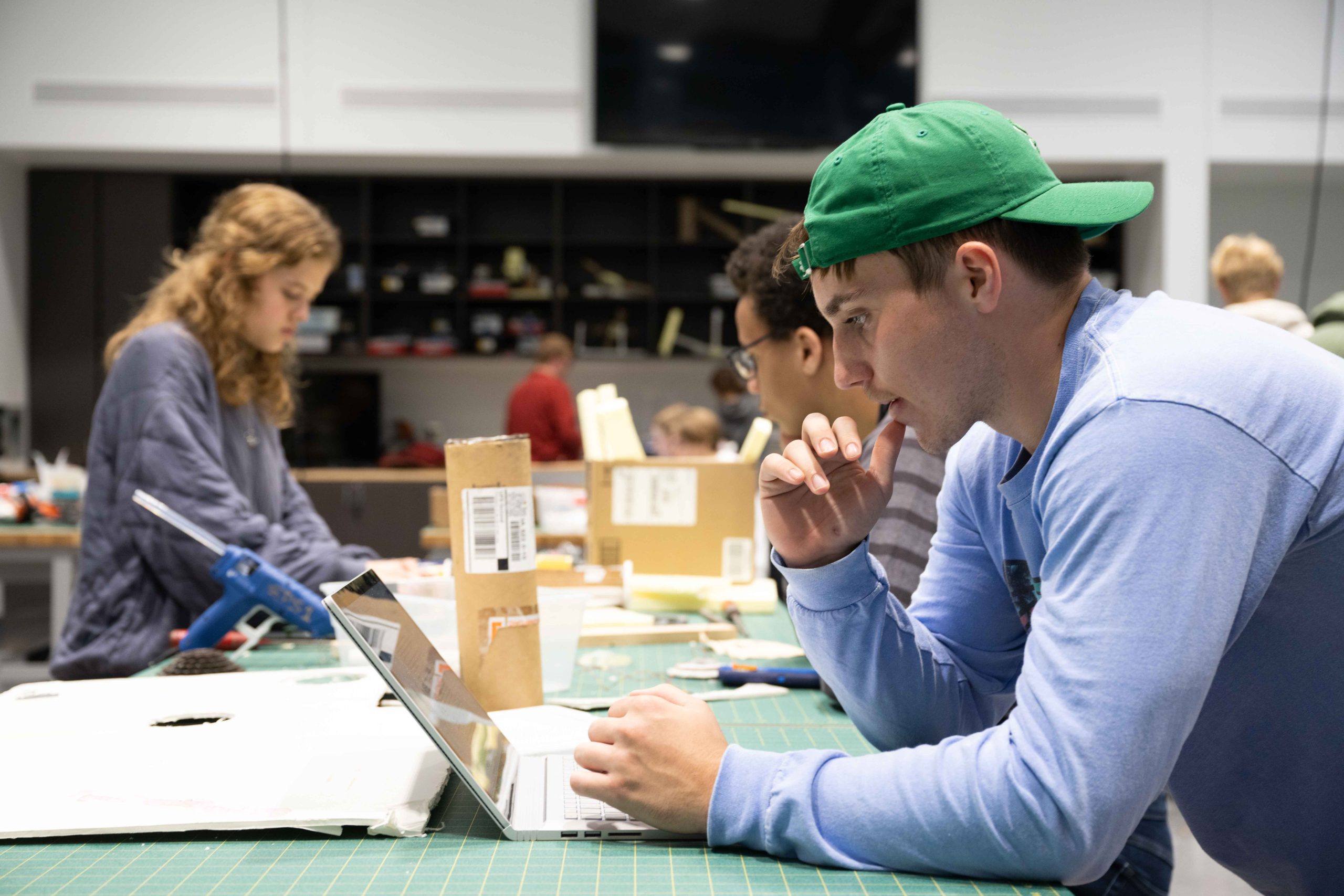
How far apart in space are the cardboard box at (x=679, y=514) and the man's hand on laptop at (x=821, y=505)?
1.20 metres

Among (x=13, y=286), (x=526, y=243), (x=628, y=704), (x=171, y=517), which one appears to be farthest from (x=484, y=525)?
(x=13, y=286)

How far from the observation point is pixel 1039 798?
691mm

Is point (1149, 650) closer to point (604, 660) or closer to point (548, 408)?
point (604, 660)

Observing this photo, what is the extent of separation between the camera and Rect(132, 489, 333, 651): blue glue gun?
155 cm

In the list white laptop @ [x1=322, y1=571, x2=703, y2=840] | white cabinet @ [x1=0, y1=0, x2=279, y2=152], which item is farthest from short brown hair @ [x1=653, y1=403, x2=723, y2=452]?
white cabinet @ [x1=0, y1=0, x2=279, y2=152]

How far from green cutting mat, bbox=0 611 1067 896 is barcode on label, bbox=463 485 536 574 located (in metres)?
0.30

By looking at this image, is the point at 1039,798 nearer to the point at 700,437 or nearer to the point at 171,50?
the point at 700,437

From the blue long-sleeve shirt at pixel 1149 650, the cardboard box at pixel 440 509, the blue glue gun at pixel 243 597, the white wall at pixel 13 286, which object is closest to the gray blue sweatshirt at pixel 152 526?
the blue glue gun at pixel 243 597

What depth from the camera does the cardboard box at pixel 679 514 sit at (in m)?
2.24

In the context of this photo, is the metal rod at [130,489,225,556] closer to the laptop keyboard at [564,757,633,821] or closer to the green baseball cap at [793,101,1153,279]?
the laptop keyboard at [564,757,633,821]

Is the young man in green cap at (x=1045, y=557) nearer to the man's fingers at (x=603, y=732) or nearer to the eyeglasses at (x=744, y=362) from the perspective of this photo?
the man's fingers at (x=603, y=732)

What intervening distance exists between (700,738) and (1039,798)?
0.87 ft

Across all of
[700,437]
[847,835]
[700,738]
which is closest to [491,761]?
[700,738]

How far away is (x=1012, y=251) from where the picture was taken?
0.82 m
